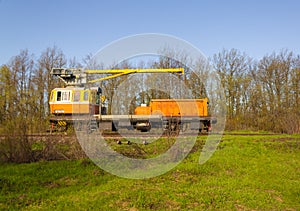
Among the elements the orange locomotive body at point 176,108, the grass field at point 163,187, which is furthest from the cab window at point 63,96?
the grass field at point 163,187

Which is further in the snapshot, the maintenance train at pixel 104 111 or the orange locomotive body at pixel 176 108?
the orange locomotive body at pixel 176 108

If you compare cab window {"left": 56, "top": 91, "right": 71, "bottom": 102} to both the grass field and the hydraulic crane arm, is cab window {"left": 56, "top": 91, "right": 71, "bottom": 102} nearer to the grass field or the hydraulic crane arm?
the hydraulic crane arm

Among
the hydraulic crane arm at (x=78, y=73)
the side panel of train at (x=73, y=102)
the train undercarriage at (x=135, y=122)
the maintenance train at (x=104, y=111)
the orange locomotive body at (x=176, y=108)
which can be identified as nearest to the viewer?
the train undercarriage at (x=135, y=122)

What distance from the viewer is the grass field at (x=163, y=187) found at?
522 cm

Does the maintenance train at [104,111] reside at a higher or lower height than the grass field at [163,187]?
higher

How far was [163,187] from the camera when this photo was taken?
622cm

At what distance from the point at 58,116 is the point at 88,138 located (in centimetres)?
869

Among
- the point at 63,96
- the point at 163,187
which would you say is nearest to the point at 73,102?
the point at 63,96

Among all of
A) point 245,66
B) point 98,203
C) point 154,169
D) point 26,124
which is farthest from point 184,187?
point 245,66

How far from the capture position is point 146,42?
24.4 ft

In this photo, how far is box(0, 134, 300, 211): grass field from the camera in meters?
5.22

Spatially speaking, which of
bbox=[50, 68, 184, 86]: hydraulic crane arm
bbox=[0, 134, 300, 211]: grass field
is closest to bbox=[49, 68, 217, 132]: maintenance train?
bbox=[50, 68, 184, 86]: hydraulic crane arm

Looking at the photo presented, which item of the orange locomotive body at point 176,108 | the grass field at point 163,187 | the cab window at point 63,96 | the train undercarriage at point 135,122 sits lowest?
the grass field at point 163,187

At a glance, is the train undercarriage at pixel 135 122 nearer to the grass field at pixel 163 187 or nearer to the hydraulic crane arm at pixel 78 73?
the hydraulic crane arm at pixel 78 73
